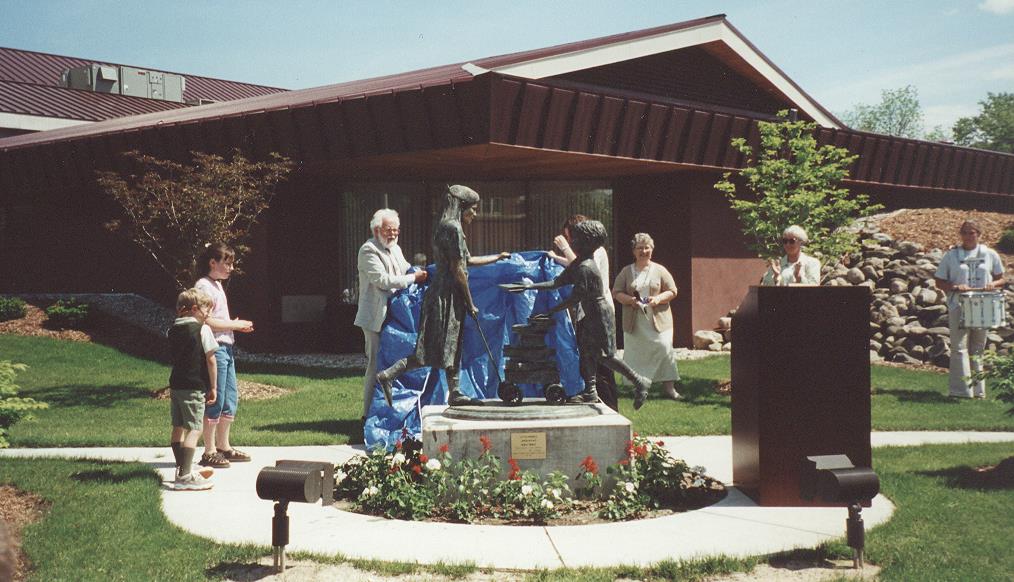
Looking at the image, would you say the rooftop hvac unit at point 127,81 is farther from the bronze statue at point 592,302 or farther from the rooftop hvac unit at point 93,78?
the bronze statue at point 592,302

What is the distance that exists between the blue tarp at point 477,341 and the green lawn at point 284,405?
2.26 ft

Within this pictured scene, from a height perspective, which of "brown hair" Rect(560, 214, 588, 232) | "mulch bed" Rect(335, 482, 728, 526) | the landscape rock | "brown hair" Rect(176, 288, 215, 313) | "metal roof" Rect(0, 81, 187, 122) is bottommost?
"mulch bed" Rect(335, 482, 728, 526)

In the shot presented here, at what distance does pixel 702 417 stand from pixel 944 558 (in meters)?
5.36

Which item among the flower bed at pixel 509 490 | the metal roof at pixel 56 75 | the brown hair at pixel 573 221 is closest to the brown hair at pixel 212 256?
the flower bed at pixel 509 490

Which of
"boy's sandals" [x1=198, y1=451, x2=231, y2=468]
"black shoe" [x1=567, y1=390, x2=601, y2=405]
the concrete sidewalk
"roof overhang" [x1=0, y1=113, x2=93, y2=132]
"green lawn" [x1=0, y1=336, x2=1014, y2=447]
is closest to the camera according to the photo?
the concrete sidewalk

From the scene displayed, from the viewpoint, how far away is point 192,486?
Answer: 22.0 feet

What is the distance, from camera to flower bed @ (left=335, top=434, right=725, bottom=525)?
19.8 ft

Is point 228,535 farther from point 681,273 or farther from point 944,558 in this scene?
point 681,273

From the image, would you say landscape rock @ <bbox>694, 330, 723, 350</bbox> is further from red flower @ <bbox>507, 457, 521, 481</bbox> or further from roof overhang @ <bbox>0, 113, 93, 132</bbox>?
roof overhang @ <bbox>0, 113, 93, 132</bbox>

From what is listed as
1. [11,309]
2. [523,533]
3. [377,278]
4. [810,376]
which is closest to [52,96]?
[11,309]

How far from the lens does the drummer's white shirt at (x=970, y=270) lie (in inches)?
437

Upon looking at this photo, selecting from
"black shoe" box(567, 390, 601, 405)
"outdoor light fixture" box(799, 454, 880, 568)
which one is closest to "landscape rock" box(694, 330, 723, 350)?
"black shoe" box(567, 390, 601, 405)

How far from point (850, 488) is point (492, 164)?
13.6 metres

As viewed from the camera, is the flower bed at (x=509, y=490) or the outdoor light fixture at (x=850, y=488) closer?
the outdoor light fixture at (x=850, y=488)
